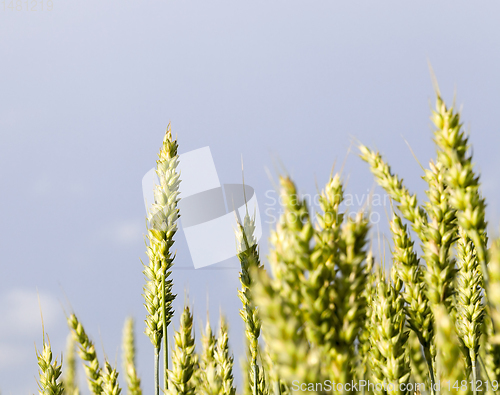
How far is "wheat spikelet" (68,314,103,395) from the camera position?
345 centimetres

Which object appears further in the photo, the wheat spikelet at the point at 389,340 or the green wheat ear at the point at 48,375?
the green wheat ear at the point at 48,375

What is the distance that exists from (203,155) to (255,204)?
2348 mm

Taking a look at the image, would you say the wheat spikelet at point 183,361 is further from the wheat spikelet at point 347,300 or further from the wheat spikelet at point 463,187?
the wheat spikelet at point 463,187

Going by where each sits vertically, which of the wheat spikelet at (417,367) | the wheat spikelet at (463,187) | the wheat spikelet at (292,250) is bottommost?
the wheat spikelet at (417,367)

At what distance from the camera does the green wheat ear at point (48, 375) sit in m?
3.37

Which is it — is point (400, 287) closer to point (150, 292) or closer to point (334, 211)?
point (334, 211)

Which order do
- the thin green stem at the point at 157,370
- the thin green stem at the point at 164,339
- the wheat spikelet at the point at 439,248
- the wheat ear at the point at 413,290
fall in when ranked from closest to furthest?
the wheat spikelet at the point at 439,248, the wheat ear at the point at 413,290, the thin green stem at the point at 164,339, the thin green stem at the point at 157,370

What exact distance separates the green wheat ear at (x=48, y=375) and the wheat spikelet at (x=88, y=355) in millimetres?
220

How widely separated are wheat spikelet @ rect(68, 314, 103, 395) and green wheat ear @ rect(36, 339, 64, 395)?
8.6 inches

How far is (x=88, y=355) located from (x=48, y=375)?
1.00ft

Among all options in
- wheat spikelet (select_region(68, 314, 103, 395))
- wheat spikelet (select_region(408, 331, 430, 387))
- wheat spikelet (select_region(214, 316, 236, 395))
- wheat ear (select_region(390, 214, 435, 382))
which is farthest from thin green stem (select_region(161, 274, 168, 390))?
wheat spikelet (select_region(408, 331, 430, 387))

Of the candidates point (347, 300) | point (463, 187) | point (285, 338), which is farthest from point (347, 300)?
point (463, 187)

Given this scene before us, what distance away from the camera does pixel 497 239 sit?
6.86ft

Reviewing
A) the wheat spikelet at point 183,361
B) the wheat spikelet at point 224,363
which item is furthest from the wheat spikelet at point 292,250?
the wheat spikelet at point 224,363
